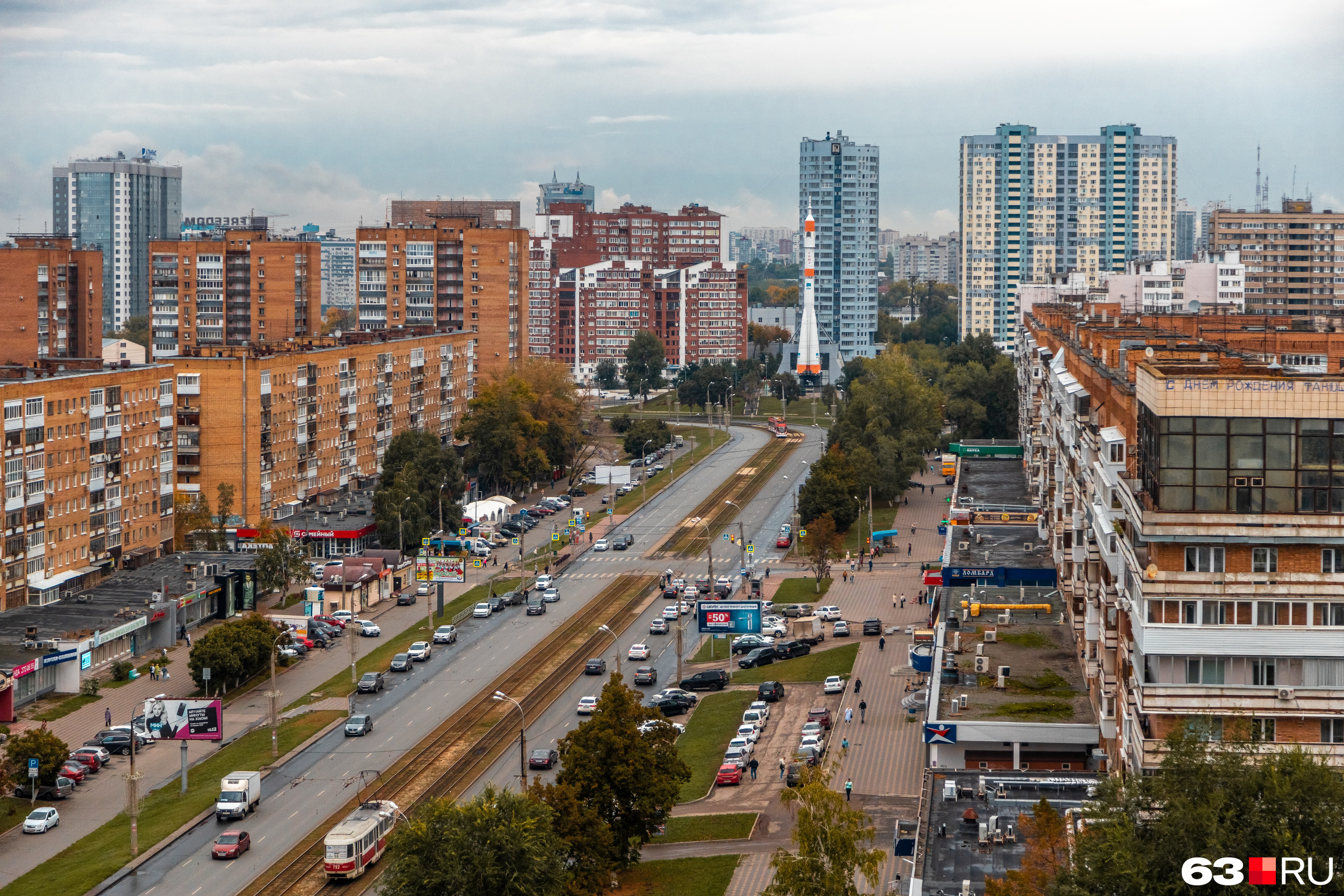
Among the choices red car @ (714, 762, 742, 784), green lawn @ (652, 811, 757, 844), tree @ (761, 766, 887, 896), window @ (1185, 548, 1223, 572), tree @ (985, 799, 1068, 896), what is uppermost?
window @ (1185, 548, 1223, 572)

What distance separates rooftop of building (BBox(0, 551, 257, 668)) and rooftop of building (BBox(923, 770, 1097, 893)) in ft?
134

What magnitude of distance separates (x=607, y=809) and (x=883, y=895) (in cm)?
832

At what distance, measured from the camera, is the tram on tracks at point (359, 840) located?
4609cm

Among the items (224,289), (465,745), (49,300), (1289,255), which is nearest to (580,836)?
(465,745)

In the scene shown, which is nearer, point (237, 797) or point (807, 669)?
point (237, 797)

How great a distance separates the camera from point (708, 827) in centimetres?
5103

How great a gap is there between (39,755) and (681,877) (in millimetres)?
23437

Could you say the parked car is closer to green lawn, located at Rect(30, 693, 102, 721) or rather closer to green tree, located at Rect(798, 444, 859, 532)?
green lawn, located at Rect(30, 693, 102, 721)

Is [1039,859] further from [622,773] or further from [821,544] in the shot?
[821,544]

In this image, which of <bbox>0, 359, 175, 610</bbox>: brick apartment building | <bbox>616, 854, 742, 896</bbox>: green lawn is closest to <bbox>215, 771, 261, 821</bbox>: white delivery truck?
<bbox>616, 854, 742, 896</bbox>: green lawn

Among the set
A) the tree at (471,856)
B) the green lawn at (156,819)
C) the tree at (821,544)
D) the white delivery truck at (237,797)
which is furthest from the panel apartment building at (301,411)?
the tree at (471,856)

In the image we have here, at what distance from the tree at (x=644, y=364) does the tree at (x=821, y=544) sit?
97858 millimetres

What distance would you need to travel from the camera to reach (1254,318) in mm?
97188

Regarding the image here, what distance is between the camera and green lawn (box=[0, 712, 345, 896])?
4741cm
